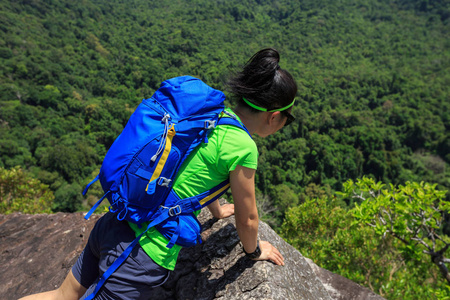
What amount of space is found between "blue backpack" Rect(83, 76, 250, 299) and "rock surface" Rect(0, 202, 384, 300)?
0.73 metres

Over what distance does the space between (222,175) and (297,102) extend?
53618 millimetres

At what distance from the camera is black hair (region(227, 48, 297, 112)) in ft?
4.95

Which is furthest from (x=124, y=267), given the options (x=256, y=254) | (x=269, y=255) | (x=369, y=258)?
(x=369, y=258)

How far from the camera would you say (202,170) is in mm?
1479

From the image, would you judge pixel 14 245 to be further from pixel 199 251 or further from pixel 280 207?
pixel 280 207

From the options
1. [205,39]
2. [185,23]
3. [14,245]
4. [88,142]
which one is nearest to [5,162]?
[88,142]

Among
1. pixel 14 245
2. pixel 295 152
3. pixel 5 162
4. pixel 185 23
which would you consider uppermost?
pixel 14 245

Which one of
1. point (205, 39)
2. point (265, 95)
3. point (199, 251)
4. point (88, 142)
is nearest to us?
point (265, 95)

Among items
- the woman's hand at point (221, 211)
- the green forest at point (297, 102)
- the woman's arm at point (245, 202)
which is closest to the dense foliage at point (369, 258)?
the green forest at point (297, 102)

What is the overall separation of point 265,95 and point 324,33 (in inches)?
3533

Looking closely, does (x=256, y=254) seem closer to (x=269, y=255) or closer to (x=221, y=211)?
(x=269, y=255)

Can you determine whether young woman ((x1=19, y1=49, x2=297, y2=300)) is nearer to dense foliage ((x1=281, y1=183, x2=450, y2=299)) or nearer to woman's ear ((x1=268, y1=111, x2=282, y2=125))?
woman's ear ((x1=268, y1=111, x2=282, y2=125))

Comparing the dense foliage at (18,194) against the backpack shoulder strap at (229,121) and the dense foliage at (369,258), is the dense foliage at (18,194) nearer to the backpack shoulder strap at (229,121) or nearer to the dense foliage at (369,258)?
the dense foliage at (369,258)

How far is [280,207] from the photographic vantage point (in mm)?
28625
